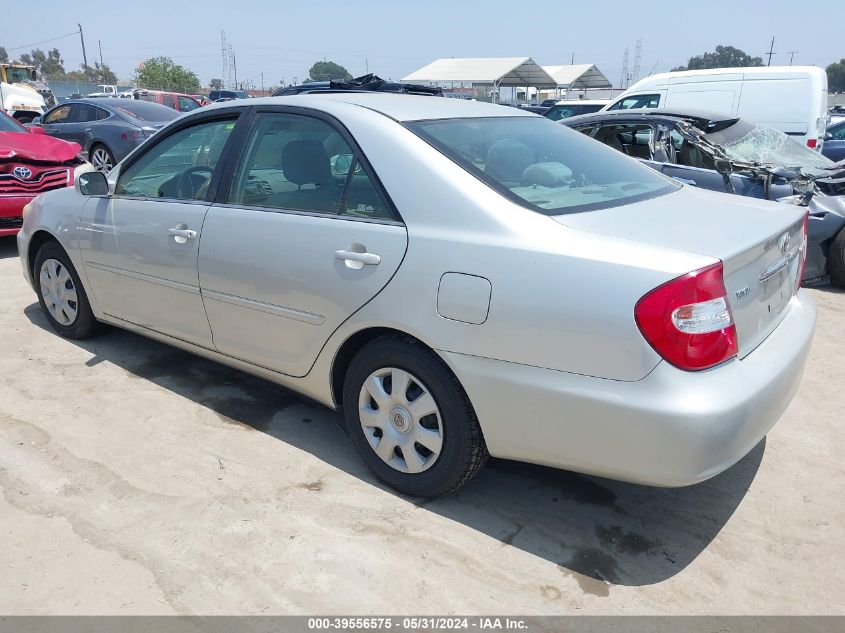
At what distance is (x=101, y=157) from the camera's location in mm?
12594

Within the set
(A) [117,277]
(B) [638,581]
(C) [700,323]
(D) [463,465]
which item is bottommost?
(B) [638,581]

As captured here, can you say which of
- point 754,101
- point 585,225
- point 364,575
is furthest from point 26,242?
point 754,101

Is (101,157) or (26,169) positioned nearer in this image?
(26,169)

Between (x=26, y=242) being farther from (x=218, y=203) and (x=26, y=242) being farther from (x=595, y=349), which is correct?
(x=595, y=349)

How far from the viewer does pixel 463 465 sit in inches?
107

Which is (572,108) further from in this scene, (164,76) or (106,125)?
(164,76)

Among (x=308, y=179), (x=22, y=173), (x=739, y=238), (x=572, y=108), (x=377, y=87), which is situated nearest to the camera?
(x=739, y=238)

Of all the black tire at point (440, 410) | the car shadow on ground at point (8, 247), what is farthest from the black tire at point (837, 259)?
the car shadow on ground at point (8, 247)

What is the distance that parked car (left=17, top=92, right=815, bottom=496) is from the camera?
2.26 m

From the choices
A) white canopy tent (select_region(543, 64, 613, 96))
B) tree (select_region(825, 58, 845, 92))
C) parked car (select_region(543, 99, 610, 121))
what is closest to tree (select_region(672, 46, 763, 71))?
tree (select_region(825, 58, 845, 92))

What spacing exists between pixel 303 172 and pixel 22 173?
17.6ft

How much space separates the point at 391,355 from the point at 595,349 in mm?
864

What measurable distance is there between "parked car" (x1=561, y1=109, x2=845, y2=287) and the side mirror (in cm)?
498

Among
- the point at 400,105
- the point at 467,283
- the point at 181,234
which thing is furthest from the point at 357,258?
Result: the point at 181,234
